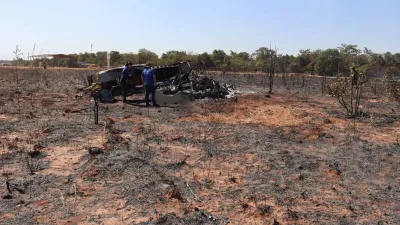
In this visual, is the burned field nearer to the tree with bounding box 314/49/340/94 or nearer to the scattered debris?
the scattered debris

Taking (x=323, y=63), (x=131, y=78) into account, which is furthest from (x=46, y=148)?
(x=323, y=63)

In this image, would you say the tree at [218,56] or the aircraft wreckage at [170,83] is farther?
the tree at [218,56]

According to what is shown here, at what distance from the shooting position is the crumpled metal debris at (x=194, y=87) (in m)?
14.8

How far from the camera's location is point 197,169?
21.3 feet

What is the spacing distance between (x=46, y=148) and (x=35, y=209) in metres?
2.94

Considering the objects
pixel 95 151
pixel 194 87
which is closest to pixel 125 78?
pixel 194 87

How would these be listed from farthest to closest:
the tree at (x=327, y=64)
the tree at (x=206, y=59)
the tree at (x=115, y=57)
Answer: the tree at (x=115, y=57) < the tree at (x=206, y=59) < the tree at (x=327, y=64)

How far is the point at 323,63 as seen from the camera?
3678 cm

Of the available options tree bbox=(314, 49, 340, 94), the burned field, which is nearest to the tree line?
tree bbox=(314, 49, 340, 94)

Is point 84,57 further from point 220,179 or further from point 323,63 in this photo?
point 220,179

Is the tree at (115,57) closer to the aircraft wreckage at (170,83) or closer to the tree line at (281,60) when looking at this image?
the tree line at (281,60)

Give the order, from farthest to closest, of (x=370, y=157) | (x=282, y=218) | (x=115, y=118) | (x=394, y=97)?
(x=394, y=97), (x=115, y=118), (x=370, y=157), (x=282, y=218)

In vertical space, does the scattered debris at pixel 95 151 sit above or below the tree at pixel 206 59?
below

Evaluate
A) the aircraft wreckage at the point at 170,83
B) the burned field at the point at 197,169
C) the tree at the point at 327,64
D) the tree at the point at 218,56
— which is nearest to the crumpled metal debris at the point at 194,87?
the aircraft wreckage at the point at 170,83
